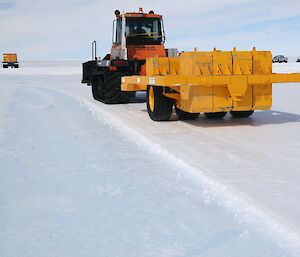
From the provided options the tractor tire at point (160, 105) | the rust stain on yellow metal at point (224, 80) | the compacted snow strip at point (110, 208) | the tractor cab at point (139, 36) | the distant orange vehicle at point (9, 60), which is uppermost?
the distant orange vehicle at point (9, 60)

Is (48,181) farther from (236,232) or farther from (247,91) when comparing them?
(247,91)

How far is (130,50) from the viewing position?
1191 centimetres

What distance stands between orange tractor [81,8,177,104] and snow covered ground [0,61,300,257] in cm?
497

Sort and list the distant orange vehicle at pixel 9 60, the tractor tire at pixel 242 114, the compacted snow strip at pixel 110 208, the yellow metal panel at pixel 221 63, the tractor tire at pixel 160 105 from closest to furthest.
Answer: the compacted snow strip at pixel 110 208, the yellow metal panel at pixel 221 63, the tractor tire at pixel 160 105, the tractor tire at pixel 242 114, the distant orange vehicle at pixel 9 60

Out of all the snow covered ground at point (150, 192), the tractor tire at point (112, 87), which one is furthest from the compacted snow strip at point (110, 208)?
the tractor tire at point (112, 87)

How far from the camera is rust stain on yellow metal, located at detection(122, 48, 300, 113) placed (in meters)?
6.84

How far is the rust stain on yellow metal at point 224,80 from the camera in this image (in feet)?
22.5

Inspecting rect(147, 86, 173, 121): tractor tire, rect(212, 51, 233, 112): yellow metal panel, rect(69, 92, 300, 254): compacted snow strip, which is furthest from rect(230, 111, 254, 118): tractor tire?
rect(69, 92, 300, 254): compacted snow strip

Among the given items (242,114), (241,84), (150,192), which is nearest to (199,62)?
(241,84)

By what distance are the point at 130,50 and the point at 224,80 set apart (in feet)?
18.7

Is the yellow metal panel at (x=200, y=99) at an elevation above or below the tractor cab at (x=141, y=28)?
below

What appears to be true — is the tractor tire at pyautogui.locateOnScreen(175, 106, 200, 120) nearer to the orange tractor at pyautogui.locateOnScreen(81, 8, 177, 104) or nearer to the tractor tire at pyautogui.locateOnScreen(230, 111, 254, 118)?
the tractor tire at pyautogui.locateOnScreen(230, 111, 254, 118)

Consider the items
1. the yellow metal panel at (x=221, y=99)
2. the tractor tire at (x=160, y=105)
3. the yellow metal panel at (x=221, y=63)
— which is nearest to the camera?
the yellow metal panel at (x=221, y=99)

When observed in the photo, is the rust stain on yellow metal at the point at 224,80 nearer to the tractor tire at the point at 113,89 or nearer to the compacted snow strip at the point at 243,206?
the compacted snow strip at the point at 243,206
